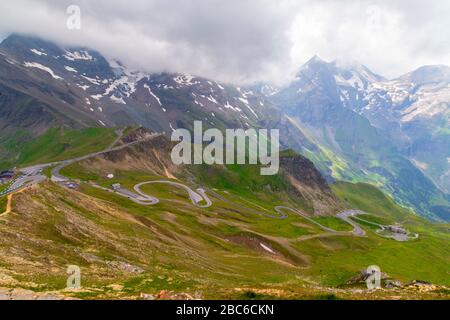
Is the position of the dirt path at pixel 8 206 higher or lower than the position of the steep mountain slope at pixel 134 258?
higher

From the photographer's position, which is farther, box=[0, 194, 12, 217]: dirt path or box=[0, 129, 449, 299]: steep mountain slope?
box=[0, 194, 12, 217]: dirt path

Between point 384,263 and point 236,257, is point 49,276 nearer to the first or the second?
point 236,257

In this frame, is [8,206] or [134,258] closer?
[8,206]

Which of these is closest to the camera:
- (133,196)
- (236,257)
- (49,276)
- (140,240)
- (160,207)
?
(49,276)

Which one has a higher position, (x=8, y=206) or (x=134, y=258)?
(x=8, y=206)

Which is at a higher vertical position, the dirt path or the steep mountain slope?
the dirt path

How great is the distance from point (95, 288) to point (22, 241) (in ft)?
74.6

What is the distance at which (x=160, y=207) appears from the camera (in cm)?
17062

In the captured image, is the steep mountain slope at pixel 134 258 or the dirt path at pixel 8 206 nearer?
the steep mountain slope at pixel 134 258

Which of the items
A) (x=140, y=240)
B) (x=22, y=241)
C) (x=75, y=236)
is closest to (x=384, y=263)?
(x=140, y=240)

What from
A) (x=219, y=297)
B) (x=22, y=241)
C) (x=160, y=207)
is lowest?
(x=219, y=297)
